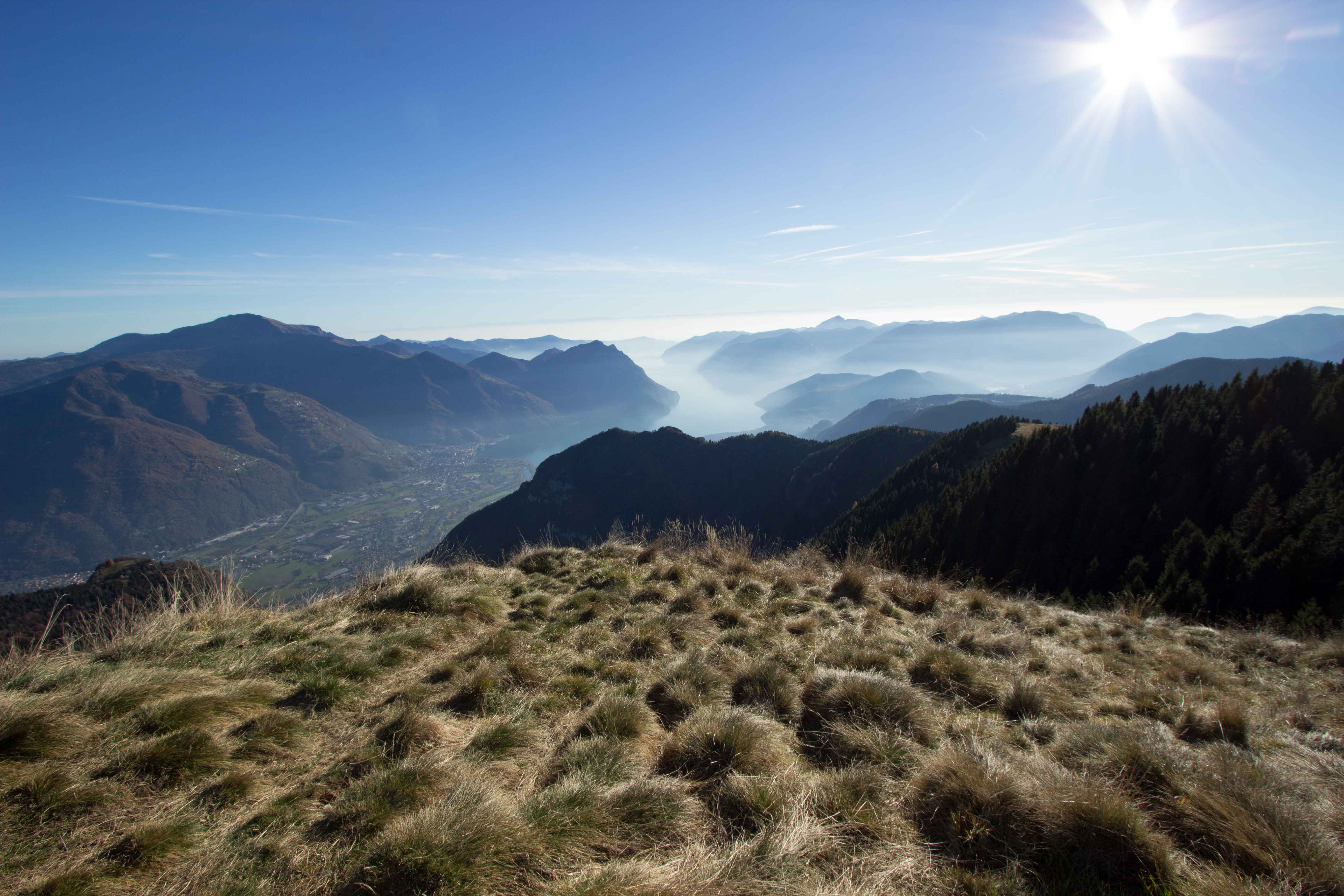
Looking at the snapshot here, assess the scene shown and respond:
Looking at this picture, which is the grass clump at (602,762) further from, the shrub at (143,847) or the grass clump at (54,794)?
the grass clump at (54,794)

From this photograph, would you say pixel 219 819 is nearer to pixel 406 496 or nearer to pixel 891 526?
pixel 891 526

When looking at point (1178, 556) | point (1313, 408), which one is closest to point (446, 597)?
point (1178, 556)

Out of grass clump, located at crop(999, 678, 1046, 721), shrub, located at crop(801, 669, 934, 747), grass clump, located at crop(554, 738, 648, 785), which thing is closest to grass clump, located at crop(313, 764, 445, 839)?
grass clump, located at crop(554, 738, 648, 785)

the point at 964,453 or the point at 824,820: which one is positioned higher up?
the point at 824,820

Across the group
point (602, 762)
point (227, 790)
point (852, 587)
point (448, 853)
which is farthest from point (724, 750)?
point (852, 587)

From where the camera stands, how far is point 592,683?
4891 millimetres

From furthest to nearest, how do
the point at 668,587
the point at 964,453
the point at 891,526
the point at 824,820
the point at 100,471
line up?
1. the point at 100,471
2. the point at 964,453
3. the point at 891,526
4. the point at 668,587
5. the point at 824,820

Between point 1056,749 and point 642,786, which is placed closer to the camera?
point 642,786

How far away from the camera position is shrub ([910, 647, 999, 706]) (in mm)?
4684

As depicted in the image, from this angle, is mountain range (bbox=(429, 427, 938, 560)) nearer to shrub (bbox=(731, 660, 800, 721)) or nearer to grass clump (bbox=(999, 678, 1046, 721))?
grass clump (bbox=(999, 678, 1046, 721))

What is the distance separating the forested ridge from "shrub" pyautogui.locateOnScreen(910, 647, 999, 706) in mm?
2104

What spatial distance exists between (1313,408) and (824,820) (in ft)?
105

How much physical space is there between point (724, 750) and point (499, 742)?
1721mm

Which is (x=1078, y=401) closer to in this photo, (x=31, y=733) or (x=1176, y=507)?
(x=1176, y=507)
